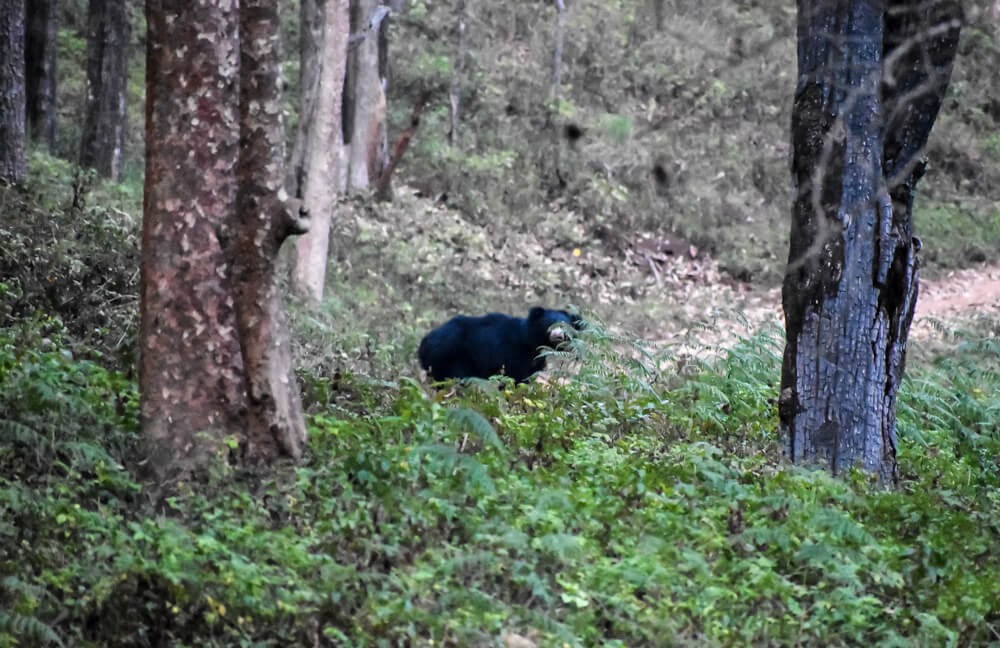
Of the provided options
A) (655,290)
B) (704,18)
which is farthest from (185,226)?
(704,18)

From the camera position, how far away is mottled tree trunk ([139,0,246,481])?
6.26 meters

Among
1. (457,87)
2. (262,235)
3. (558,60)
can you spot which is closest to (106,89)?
(457,87)

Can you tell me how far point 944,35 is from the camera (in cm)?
770

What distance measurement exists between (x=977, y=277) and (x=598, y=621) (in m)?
20.8

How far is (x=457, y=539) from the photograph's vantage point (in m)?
5.93

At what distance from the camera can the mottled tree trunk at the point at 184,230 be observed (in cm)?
626

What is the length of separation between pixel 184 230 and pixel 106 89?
12737mm

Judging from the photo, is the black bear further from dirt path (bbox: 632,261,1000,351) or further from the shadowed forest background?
dirt path (bbox: 632,261,1000,351)

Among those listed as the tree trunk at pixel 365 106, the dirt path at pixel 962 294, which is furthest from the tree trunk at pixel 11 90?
the dirt path at pixel 962 294

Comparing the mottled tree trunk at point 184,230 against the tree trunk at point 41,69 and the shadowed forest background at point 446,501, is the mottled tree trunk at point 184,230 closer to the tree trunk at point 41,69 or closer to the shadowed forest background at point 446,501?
the shadowed forest background at point 446,501

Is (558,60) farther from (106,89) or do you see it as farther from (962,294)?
(106,89)

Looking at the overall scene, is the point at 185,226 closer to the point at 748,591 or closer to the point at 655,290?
the point at 748,591

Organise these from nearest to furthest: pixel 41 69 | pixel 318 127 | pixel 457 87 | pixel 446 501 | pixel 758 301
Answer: pixel 446 501
pixel 318 127
pixel 41 69
pixel 758 301
pixel 457 87

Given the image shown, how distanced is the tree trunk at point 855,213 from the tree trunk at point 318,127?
8.62 m
